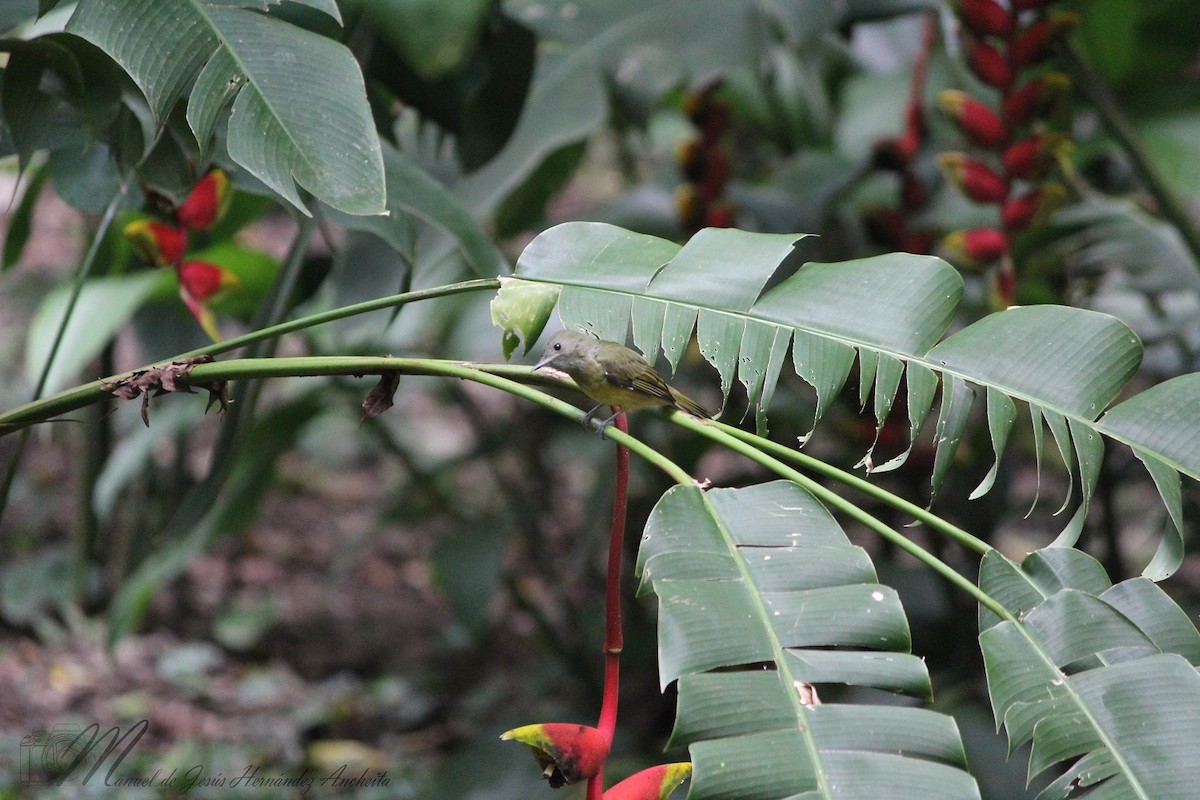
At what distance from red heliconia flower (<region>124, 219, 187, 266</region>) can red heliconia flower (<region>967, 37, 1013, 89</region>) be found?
1.31 m

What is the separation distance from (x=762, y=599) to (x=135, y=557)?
8.13 ft

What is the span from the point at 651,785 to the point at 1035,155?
1.40 m

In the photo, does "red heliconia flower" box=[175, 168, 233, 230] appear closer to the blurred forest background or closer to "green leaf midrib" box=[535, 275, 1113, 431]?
the blurred forest background

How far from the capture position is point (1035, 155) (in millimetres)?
1727

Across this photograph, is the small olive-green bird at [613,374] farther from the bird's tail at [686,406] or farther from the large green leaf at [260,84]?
the large green leaf at [260,84]

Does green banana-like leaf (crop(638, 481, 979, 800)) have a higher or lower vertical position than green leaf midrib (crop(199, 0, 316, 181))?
lower

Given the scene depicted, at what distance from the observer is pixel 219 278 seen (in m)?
1.28

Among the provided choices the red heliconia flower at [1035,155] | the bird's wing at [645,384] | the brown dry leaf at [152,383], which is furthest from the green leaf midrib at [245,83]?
the red heliconia flower at [1035,155]

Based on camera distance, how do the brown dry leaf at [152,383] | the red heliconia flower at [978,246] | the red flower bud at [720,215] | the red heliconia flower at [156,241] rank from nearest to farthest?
the brown dry leaf at [152,383]
the red heliconia flower at [156,241]
the red heliconia flower at [978,246]
the red flower bud at [720,215]

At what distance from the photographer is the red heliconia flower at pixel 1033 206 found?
1741 mm

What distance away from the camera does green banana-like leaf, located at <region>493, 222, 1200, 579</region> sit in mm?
795

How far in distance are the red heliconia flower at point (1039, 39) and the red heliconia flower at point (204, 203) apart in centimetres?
126

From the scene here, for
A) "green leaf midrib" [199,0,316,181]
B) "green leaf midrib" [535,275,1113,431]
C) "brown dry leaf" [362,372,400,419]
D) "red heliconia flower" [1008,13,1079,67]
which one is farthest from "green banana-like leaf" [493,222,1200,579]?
"red heliconia flower" [1008,13,1079,67]

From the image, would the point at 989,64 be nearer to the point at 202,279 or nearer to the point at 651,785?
the point at 202,279
